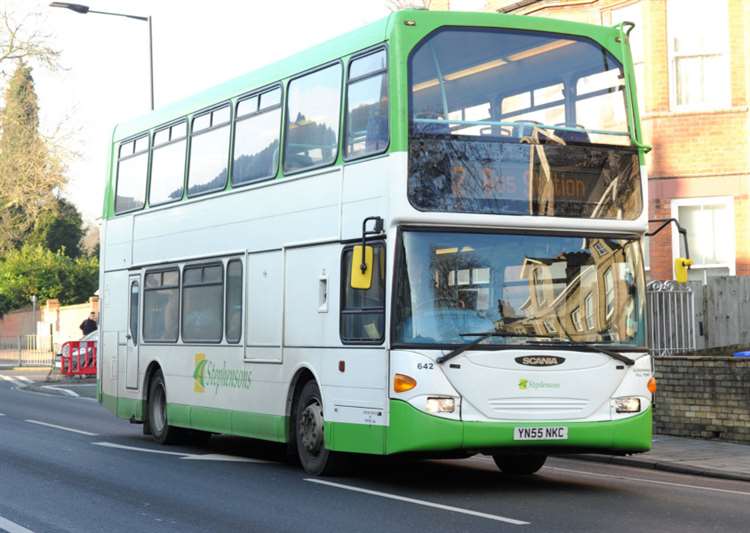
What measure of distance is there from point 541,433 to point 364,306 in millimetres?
2050

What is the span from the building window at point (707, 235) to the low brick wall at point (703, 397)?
Result: 251 inches

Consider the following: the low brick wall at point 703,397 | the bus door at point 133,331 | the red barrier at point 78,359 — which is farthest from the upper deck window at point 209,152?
the red barrier at point 78,359

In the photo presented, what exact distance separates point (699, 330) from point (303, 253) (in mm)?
9933

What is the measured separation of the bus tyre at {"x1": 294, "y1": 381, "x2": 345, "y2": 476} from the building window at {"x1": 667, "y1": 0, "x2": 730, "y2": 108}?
45.8ft

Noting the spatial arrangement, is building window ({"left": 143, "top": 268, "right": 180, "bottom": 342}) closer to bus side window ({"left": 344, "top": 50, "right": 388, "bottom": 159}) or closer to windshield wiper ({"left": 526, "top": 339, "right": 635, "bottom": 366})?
bus side window ({"left": 344, "top": 50, "right": 388, "bottom": 159})

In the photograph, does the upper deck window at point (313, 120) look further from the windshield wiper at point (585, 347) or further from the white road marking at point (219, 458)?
the white road marking at point (219, 458)

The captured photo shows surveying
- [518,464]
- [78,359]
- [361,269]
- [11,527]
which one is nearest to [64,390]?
[78,359]

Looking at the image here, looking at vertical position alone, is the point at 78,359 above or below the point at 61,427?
above

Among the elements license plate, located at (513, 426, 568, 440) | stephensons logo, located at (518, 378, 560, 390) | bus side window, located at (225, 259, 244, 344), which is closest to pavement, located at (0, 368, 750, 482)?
license plate, located at (513, 426, 568, 440)

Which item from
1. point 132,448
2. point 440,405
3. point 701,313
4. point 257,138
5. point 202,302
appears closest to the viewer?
point 440,405

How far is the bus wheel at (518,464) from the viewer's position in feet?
48.8

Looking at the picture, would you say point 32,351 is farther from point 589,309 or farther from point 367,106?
point 589,309

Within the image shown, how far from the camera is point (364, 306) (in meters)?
13.5

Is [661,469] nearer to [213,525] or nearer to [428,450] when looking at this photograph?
Answer: [428,450]
